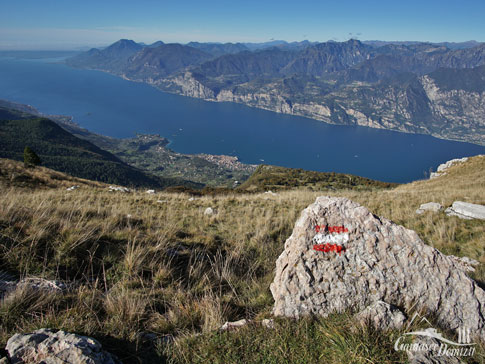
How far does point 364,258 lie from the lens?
10.9 ft

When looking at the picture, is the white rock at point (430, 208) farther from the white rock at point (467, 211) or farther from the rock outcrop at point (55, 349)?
the rock outcrop at point (55, 349)

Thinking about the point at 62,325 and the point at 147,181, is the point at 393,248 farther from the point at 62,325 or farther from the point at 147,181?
the point at 147,181

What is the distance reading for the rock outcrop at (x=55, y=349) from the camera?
6.56 feet

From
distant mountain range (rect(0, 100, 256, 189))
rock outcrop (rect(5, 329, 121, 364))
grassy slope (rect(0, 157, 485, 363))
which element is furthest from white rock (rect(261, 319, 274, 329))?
distant mountain range (rect(0, 100, 256, 189))

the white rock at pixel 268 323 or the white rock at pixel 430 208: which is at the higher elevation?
the white rock at pixel 268 323

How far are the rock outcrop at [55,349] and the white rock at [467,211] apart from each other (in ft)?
30.6

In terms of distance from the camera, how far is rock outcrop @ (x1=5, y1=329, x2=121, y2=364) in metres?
2.00

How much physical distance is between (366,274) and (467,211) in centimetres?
669

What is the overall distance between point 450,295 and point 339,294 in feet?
4.28

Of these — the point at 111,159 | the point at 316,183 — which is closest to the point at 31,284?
the point at 316,183

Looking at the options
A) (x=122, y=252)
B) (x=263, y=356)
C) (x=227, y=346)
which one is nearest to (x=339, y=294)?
(x=263, y=356)

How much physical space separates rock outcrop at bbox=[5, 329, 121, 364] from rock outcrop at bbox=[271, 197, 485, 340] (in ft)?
6.45

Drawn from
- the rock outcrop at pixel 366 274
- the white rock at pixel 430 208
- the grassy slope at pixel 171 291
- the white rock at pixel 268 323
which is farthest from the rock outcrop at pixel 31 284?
the white rock at pixel 430 208

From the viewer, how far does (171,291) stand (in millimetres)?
3594
